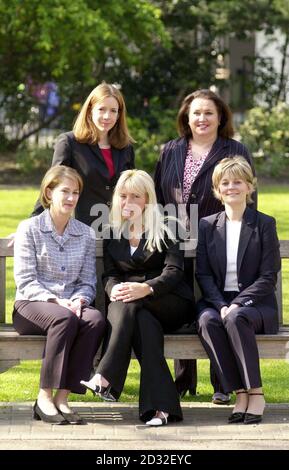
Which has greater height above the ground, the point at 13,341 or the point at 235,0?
the point at 235,0

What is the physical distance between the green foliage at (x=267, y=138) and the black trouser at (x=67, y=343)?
14934 millimetres

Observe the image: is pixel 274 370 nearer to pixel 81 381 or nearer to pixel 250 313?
pixel 250 313

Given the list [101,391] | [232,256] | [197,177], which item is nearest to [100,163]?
[197,177]

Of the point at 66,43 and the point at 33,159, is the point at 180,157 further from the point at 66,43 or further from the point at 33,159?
the point at 33,159

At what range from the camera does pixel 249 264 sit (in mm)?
6336

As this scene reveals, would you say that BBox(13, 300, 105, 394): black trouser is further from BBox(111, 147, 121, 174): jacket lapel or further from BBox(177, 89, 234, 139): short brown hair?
BBox(177, 89, 234, 139): short brown hair

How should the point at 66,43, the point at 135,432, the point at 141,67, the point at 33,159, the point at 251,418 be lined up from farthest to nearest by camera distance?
the point at 141,67, the point at 33,159, the point at 66,43, the point at 251,418, the point at 135,432

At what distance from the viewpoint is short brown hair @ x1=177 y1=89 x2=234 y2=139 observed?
22.1 feet

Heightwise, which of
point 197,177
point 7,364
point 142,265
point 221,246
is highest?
point 197,177

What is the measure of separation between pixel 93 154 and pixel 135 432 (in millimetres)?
1803

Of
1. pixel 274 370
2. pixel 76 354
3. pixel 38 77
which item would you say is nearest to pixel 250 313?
pixel 76 354

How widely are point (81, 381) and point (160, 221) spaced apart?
1.04 meters
